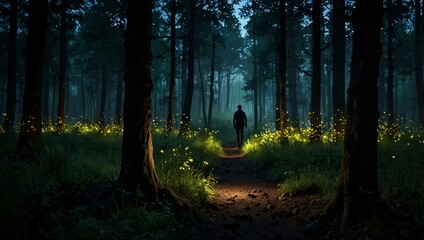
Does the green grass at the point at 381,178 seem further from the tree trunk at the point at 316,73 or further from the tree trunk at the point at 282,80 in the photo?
the tree trunk at the point at 282,80

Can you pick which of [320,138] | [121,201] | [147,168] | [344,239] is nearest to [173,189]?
[147,168]

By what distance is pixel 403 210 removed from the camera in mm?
4180

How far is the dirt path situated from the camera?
5035mm

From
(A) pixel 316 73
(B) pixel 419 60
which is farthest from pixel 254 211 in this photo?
(B) pixel 419 60

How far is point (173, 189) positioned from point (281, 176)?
3594 mm

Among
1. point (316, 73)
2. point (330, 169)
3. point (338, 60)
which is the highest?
point (338, 60)

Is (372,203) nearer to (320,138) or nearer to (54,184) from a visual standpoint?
(54,184)

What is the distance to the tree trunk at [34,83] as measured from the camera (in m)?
8.27

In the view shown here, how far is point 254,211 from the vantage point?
6375mm

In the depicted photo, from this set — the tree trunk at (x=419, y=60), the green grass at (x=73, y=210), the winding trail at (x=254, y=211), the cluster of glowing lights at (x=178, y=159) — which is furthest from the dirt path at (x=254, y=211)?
the tree trunk at (x=419, y=60)

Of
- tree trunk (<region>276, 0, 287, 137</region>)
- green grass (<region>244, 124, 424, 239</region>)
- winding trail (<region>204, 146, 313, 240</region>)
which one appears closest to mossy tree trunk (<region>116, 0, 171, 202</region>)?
winding trail (<region>204, 146, 313, 240</region>)

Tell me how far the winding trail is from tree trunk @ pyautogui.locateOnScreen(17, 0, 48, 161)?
17.1ft

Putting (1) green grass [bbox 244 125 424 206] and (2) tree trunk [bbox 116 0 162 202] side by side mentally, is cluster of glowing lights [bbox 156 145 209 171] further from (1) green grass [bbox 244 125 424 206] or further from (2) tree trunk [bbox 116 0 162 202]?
(1) green grass [bbox 244 125 424 206]

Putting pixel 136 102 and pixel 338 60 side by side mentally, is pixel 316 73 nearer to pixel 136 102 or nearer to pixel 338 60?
pixel 338 60
